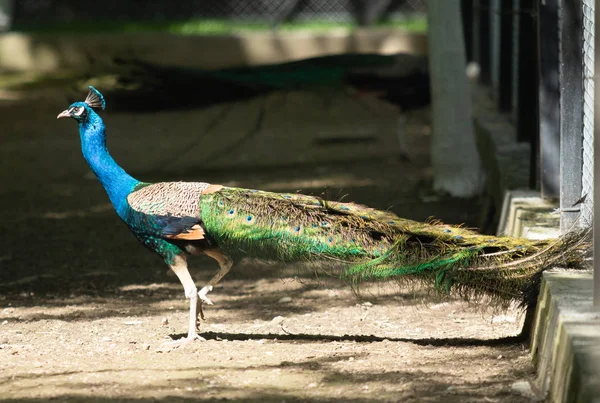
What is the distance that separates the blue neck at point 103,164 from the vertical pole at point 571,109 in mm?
2445

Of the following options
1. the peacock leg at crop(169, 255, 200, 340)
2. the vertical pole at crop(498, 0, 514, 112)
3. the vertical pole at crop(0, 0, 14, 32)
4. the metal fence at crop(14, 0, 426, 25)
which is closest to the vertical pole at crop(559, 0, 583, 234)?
the peacock leg at crop(169, 255, 200, 340)

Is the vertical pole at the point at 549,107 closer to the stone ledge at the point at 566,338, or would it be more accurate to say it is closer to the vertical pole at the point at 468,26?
the stone ledge at the point at 566,338

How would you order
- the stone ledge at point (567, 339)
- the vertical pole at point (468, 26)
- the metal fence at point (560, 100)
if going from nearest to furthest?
1. the stone ledge at point (567, 339)
2. the metal fence at point (560, 100)
3. the vertical pole at point (468, 26)

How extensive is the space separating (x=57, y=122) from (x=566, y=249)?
35.2 feet

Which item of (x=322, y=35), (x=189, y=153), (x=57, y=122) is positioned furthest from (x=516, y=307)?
(x=322, y=35)

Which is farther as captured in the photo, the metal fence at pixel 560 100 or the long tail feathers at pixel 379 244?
the metal fence at pixel 560 100

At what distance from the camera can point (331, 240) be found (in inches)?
190

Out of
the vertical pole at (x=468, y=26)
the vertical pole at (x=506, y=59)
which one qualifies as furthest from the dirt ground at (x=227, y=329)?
the vertical pole at (x=468, y=26)

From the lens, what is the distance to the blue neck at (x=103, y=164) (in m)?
5.20

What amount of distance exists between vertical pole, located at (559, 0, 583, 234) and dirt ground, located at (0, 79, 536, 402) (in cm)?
78

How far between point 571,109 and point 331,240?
5.13ft

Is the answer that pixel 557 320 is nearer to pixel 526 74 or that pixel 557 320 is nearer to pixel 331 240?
pixel 331 240

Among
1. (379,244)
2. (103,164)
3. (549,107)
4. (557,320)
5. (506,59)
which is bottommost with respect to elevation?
(557,320)

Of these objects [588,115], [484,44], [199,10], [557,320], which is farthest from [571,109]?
[199,10]
